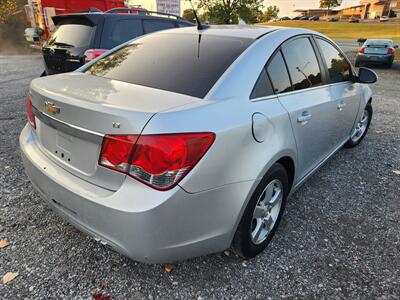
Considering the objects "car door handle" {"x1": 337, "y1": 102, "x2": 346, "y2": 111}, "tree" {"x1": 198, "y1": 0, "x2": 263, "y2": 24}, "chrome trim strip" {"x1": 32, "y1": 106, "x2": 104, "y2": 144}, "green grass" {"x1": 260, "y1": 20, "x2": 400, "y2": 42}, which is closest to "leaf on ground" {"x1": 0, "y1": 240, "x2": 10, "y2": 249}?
"chrome trim strip" {"x1": 32, "y1": 106, "x2": 104, "y2": 144}

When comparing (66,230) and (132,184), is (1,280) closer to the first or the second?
(66,230)

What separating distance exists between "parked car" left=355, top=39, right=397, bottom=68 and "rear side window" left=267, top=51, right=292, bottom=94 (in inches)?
565

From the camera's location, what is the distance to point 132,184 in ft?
5.46

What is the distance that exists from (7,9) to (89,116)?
23.8m

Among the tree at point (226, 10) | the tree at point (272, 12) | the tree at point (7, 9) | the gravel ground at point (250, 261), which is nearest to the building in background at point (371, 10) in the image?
the tree at point (272, 12)

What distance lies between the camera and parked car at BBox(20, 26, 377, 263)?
1.64 metres

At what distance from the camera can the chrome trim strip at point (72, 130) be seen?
173 centimetres

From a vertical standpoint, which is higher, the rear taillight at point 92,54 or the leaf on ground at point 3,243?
the rear taillight at point 92,54

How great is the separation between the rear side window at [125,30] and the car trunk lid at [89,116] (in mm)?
3504

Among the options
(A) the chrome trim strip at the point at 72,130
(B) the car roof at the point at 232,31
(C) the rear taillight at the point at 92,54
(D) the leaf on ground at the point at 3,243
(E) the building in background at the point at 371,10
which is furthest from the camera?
(E) the building in background at the point at 371,10

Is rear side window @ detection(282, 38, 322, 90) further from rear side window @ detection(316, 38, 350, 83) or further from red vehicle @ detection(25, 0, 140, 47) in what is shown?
red vehicle @ detection(25, 0, 140, 47)

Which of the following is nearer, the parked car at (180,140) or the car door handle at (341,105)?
the parked car at (180,140)

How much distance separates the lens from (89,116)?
1734mm

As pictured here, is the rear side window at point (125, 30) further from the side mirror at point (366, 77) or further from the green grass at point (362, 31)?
the green grass at point (362, 31)
